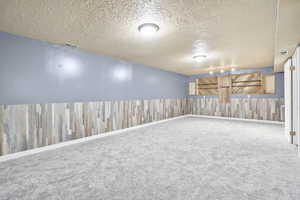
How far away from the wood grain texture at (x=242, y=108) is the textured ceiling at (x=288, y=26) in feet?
12.0

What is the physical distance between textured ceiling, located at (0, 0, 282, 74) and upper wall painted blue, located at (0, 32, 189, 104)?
0.29m

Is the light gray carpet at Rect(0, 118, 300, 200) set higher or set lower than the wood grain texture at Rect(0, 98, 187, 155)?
lower

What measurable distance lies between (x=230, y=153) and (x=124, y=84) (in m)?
3.49

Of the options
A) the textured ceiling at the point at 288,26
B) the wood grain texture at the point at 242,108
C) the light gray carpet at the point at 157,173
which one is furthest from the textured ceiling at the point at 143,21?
the wood grain texture at the point at 242,108

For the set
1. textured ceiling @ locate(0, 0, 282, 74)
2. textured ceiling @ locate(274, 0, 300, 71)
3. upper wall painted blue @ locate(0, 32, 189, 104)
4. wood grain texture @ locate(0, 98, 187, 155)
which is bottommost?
wood grain texture @ locate(0, 98, 187, 155)

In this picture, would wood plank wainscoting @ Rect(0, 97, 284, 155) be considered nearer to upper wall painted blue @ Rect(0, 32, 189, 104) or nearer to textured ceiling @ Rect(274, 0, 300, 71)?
upper wall painted blue @ Rect(0, 32, 189, 104)

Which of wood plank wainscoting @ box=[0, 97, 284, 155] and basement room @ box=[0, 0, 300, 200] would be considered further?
wood plank wainscoting @ box=[0, 97, 284, 155]

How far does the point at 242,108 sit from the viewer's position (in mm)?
6328

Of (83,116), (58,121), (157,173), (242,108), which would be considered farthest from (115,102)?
(242,108)

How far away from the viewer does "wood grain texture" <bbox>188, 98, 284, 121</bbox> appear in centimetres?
560

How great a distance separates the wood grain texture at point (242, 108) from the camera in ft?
18.4

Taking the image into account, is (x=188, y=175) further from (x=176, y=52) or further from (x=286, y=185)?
(x=176, y=52)

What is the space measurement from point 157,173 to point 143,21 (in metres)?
2.30

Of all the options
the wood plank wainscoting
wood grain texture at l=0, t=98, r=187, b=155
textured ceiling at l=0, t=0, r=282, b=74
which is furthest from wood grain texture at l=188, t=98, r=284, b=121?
wood grain texture at l=0, t=98, r=187, b=155
